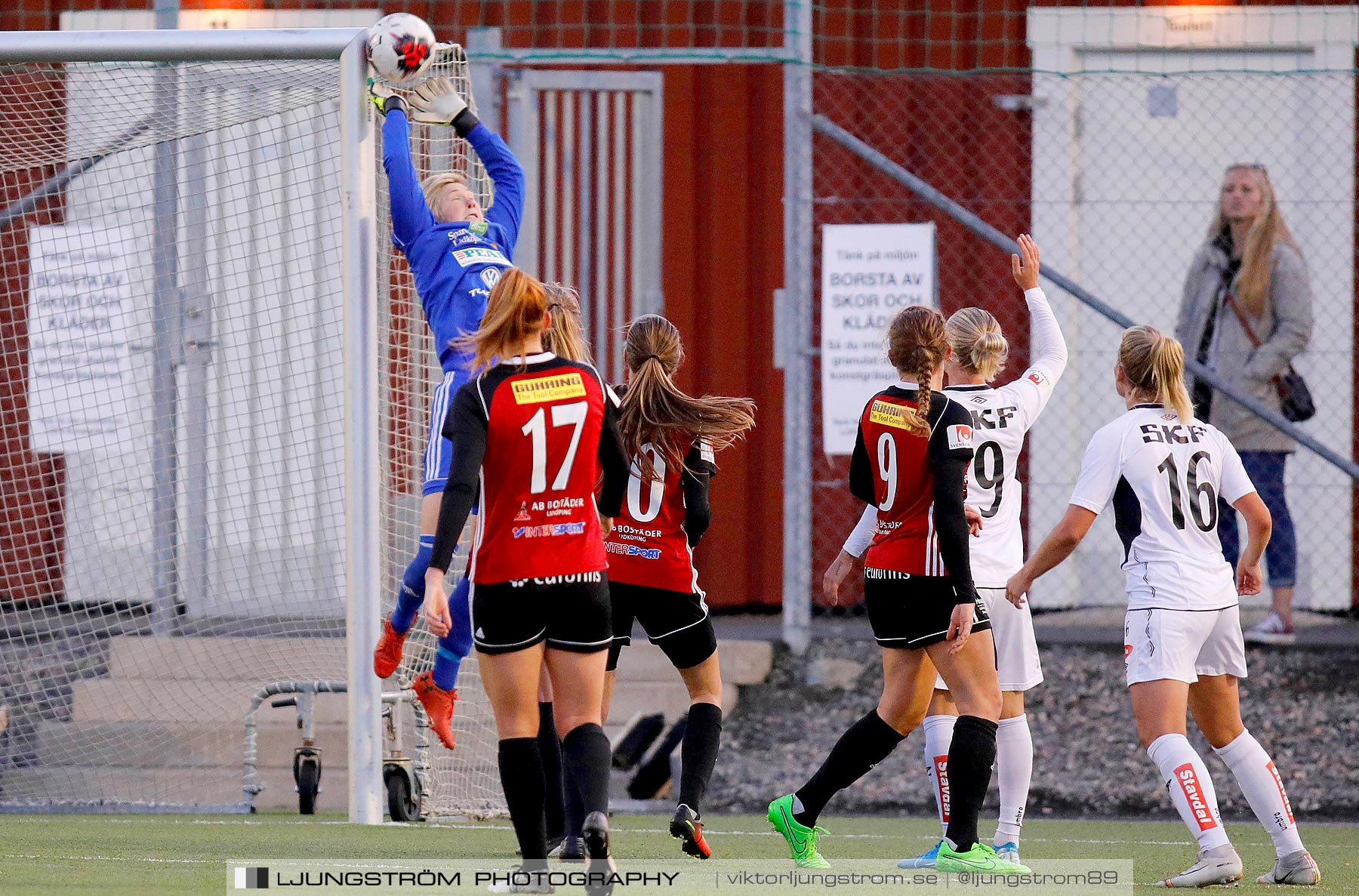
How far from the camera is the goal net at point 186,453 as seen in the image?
8.07 m

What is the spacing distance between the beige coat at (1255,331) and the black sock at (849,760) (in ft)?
13.9

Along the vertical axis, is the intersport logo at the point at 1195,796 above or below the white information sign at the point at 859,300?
below

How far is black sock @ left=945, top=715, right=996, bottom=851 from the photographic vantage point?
17.5ft

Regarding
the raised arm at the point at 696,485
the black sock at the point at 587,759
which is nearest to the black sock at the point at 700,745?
the raised arm at the point at 696,485

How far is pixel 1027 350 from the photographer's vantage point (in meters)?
10.3

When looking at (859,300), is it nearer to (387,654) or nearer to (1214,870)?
(387,654)

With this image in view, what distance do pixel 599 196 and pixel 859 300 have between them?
206 centimetres

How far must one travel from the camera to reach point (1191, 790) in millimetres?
5414

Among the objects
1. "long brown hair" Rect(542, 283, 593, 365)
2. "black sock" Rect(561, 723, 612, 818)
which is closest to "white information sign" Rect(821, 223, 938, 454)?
"long brown hair" Rect(542, 283, 593, 365)

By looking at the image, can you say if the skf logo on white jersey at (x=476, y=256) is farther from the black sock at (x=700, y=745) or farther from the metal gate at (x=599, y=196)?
the metal gate at (x=599, y=196)

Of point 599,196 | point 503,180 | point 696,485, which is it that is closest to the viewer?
point 696,485

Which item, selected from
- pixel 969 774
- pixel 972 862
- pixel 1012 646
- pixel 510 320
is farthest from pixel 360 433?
pixel 972 862

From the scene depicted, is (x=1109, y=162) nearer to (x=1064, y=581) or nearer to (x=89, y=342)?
(x=1064, y=581)

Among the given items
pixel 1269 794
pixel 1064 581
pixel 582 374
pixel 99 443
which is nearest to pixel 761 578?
pixel 1064 581
